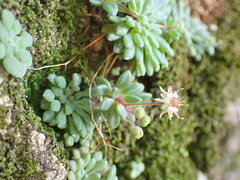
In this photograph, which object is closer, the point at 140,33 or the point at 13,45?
the point at 13,45

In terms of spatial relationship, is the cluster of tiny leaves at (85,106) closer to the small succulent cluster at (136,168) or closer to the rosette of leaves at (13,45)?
the rosette of leaves at (13,45)

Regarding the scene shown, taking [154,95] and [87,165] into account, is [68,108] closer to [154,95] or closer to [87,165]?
[87,165]

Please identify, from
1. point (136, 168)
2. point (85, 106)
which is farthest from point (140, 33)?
point (136, 168)

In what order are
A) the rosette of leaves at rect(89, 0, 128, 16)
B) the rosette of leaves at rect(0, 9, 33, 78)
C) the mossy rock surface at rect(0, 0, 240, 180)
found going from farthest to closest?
the rosette of leaves at rect(89, 0, 128, 16), the mossy rock surface at rect(0, 0, 240, 180), the rosette of leaves at rect(0, 9, 33, 78)

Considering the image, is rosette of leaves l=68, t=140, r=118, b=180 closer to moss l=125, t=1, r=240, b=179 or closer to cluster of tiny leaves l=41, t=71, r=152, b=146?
cluster of tiny leaves l=41, t=71, r=152, b=146

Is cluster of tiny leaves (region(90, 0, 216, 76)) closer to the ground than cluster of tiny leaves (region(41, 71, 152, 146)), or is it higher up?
higher up

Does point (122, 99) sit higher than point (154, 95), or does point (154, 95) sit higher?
point (122, 99)

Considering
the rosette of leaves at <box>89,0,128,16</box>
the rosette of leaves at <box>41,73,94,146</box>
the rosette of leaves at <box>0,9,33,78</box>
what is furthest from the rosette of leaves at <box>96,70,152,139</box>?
the rosette of leaves at <box>0,9,33,78</box>
